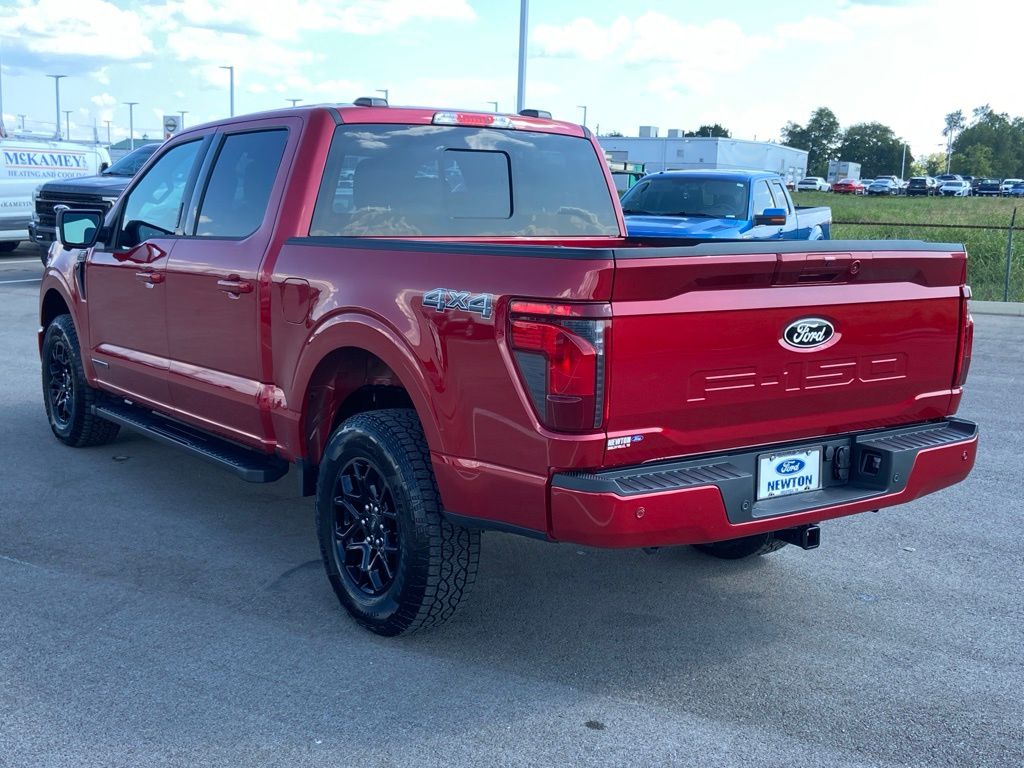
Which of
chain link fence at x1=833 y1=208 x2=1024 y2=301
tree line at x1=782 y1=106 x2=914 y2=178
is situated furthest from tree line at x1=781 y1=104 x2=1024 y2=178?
chain link fence at x1=833 y1=208 x2=1024 y2=301

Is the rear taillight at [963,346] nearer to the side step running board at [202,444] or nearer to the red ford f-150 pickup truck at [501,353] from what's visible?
the red ford f-150 pickup truck at [501,353]

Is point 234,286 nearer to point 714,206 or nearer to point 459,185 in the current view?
point 459,185

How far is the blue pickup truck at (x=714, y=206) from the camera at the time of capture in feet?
→ 45.0

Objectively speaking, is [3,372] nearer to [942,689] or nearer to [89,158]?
[942,689]

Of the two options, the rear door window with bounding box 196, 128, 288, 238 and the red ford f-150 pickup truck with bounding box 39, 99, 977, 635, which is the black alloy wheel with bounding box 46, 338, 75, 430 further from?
the rear door window with bounding box 196, 128, 288, 238

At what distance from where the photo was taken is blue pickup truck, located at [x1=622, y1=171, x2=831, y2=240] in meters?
13.7

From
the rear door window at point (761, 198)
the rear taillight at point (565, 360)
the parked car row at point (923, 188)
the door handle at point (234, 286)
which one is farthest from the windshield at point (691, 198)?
the parked car row at point (923, 188)

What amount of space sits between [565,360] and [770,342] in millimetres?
758

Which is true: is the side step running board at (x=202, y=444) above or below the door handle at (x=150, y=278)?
below

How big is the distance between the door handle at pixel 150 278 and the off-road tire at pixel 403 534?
1.78 meters

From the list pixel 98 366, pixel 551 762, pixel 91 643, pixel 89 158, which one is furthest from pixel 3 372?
pixel 89 158

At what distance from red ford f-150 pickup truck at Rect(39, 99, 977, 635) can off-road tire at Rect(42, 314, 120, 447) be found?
4.01 ft

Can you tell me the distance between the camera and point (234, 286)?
4.95 meters

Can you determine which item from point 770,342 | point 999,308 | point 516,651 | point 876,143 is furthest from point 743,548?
point 876,143
